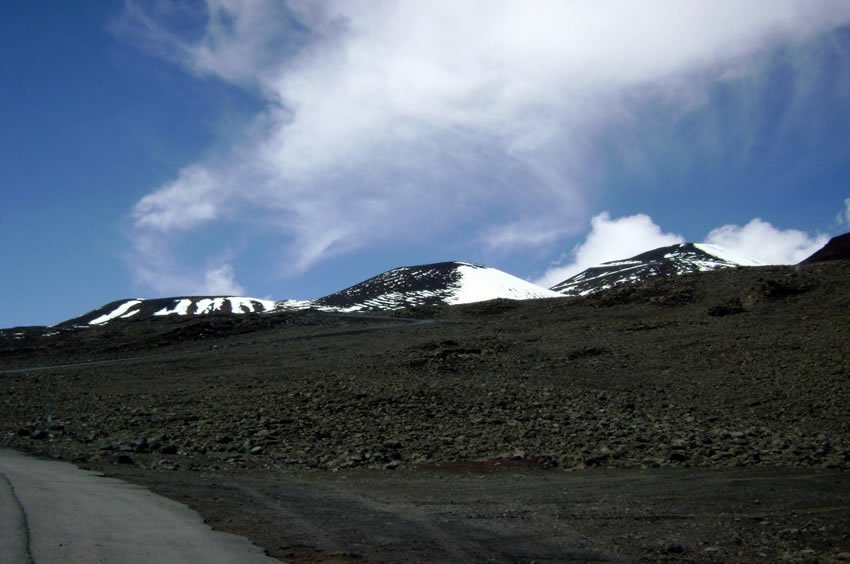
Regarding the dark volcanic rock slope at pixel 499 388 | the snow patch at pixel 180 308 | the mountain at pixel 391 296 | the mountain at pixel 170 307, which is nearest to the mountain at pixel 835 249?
the dark volcanic rock slope at pixel 499 388

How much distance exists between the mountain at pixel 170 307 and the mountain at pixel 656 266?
225 feet

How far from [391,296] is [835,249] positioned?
87.4m

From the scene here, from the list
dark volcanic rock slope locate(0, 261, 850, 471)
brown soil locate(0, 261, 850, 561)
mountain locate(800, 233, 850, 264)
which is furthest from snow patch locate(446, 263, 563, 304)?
brown soil locate(0, 261, 850, 561)

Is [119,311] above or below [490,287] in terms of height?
below

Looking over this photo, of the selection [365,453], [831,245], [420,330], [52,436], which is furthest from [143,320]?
[831,245]

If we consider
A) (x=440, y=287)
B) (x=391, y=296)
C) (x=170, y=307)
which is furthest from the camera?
(x=440, y=287)

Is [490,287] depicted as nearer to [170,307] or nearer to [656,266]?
[656,266]

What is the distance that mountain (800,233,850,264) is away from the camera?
2461 inches

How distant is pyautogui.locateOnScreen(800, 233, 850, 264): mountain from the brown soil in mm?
24669

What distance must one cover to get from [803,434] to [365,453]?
444 inches

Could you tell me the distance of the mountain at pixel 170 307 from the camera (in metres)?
127

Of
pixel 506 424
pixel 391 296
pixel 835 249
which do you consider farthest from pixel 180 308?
pixel 506 424

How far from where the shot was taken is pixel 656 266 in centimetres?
17088

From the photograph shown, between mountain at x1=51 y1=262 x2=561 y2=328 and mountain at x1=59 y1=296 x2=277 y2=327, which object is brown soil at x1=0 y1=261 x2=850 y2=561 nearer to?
mountain at x1=51 y1=262 x2=561 y2=328
